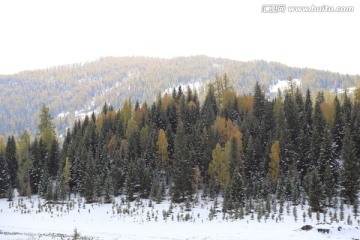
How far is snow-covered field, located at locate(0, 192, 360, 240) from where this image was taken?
1329 inches

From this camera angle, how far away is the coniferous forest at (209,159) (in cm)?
5422

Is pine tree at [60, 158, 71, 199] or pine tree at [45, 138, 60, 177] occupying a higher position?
pine tree at [45, 138, 60, 177]

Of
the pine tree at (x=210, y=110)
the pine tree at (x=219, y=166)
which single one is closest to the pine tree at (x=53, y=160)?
the pine tree at (x=210, y=110)

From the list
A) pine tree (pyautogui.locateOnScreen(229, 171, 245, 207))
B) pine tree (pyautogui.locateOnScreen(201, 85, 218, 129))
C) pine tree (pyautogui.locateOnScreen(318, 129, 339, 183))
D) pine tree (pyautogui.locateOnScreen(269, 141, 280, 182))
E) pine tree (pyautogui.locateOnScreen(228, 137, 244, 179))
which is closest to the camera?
pine tree (pyautogui.locateOnScreen(229, 171, 245, 207))

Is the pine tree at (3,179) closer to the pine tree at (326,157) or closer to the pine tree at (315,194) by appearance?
the pine tree at (315,194)

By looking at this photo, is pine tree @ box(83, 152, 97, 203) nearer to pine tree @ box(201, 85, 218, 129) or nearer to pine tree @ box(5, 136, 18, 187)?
pine tree @ box(5, 136, 18, 187)

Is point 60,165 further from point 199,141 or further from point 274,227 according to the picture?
point 274,227

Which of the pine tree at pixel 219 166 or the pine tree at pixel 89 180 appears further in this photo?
the pine tree at pixel 89 180

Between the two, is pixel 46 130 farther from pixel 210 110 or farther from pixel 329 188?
pixel 329 188

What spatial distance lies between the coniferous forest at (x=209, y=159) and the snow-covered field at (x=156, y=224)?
4.51 meters

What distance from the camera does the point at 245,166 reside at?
65.5 m

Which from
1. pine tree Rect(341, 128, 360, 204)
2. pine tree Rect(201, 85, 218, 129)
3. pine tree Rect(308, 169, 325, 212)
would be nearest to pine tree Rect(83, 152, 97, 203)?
pine tree Rect(201, 85, 218, 129)

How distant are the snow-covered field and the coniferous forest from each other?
4.51 m

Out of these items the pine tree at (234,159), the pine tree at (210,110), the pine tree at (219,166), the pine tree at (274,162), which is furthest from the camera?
the pine tree at (210,110)
